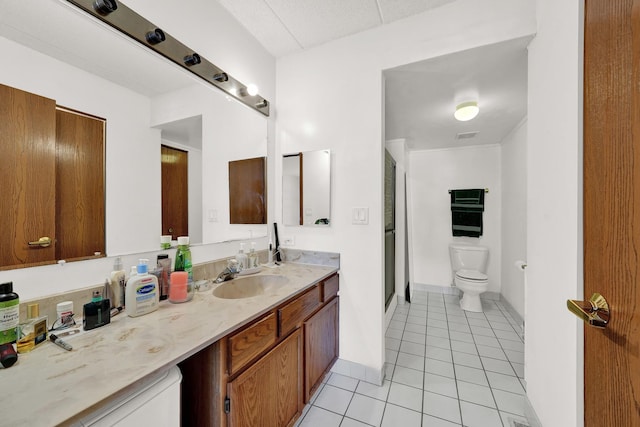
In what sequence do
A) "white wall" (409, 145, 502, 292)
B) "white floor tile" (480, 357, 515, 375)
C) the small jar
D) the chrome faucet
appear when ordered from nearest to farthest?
the small jar, the chrome faucet, "white floor tile" (480, 357, 515, 375), "white wall" (409, 145, 502, 292)

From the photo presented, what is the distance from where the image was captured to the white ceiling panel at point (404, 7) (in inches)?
58.3

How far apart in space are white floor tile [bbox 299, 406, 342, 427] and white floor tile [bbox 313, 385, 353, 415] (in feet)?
0.12

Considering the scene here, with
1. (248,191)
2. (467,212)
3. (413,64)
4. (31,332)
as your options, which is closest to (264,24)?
(413,64)

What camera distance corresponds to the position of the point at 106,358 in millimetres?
683

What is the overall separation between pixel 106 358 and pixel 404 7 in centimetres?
220

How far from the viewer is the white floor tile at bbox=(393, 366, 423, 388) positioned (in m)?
1.72

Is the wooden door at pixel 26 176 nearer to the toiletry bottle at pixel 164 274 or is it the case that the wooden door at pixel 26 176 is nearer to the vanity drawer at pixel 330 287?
the toiletry bottle at pixel 164 274

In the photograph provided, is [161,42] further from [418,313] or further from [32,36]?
[418,313]

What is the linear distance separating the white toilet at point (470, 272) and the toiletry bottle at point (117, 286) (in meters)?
3.28

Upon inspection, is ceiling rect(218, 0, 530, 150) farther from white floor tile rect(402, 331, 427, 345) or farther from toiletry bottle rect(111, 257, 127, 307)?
white floor tile rect(402, 331, 427, 345)

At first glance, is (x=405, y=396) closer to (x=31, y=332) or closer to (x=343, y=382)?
(x=343, y=382)

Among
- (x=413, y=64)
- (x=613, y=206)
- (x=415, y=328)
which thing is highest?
(x=413, y=64)

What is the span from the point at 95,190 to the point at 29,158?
21cm

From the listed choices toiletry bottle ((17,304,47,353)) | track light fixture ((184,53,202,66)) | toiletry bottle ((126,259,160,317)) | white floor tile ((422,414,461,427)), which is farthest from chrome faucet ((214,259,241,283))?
white floor tile ((422,414,461,427))
